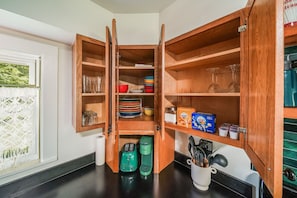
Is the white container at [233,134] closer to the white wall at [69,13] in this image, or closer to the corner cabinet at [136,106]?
the corner cabinet at [136,106]

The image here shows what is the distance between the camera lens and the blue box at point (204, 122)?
76 centimetres

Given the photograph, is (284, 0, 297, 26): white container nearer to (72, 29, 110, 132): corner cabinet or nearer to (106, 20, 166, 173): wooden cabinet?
(106, 20, 166, 173): wooden cabinet

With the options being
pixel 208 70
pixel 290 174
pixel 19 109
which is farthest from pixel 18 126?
pixel 290 174

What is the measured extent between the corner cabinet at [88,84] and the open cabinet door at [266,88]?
719mm

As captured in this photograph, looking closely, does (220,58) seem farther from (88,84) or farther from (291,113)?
(88,84)

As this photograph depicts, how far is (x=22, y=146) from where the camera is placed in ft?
3.05

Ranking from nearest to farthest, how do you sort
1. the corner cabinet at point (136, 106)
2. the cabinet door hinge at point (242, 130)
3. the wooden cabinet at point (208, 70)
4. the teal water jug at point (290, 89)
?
the teal water jug at point (290, 89), the cabinet door hinge at point (242, 130), the wooden cabinet at point (208, 70), the corner cabinet at point (136, 106)

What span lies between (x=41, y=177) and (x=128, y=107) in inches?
31.8

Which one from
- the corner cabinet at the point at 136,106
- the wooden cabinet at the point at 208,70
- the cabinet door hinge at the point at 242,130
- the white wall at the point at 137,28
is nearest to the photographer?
the cabinet door hinge at the point at 242,130

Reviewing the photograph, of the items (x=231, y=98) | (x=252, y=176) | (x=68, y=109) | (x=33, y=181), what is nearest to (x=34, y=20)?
(x=68, y=109)

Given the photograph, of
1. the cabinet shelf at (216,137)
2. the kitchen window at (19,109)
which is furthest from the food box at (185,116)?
the kitchen window at (19,109)

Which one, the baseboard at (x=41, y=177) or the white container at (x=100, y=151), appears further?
the white container at (x=100, y=151)

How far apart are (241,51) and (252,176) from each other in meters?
0.75

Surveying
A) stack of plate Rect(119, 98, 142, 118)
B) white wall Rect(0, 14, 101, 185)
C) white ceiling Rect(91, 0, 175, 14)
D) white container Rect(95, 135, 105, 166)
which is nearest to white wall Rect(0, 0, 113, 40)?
white ceiling Rect(91, 0, 175, 14)
